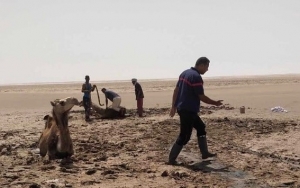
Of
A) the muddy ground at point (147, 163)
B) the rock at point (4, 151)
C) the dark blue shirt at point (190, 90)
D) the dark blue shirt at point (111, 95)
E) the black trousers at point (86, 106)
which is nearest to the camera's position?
the muddy ground at point (147, 163)

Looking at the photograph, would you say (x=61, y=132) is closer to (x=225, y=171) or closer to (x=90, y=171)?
(x=90, y=171)

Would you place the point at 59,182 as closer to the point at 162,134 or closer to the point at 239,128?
the point at 162,134

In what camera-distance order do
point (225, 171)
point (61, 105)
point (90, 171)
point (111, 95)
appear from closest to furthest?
1. point (90, 171)
2. point (225, 171)
3. point (61, 105)
4. point (111, 95)

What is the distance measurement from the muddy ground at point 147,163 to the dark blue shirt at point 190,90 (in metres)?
1.02

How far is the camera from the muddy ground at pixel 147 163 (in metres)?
6.74

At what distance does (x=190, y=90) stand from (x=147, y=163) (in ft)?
4.89

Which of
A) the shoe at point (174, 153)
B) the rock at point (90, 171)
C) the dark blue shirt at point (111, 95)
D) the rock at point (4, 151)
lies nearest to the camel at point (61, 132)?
the rock at point (90, 171)

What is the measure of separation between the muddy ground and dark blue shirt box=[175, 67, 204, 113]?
40.2 inches

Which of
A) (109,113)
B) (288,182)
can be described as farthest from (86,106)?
(288,182)

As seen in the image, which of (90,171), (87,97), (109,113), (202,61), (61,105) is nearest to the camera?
(90,171)

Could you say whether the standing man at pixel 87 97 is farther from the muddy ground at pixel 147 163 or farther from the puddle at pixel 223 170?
the puddle at pixel 223 170

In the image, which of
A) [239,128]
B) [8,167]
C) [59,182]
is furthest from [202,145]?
[239,128]

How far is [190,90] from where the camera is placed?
7.79m

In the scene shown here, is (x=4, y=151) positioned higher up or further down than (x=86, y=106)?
further down
